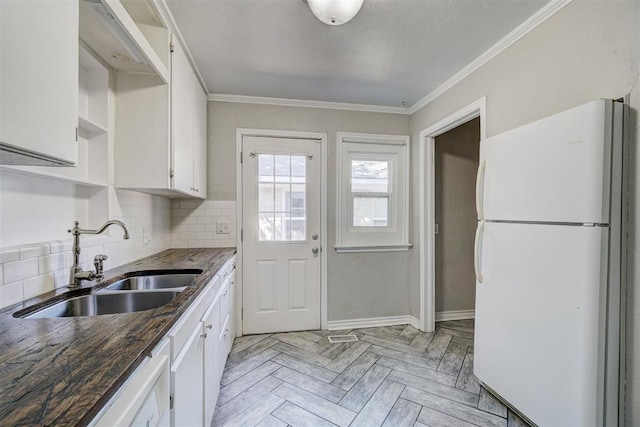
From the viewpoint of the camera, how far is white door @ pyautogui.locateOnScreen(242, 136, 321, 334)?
2.88 meters

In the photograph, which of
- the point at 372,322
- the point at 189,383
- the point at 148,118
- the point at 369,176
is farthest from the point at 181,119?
the point at 372,322

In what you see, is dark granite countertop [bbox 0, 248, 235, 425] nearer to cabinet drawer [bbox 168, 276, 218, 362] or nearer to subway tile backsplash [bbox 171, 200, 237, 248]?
cabinet drawer [bbox 168, 276, 218, 362]

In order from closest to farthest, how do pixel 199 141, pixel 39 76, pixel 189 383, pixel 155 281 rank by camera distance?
pixel 39 76
pixel 189 383
pixel 155 281
pixel 199 141

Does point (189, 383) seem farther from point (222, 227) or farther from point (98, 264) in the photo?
point (222, 227)

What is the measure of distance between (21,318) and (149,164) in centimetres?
101

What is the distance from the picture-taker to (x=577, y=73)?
1.50m

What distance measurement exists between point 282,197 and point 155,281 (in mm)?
1484

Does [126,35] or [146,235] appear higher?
[126,35]

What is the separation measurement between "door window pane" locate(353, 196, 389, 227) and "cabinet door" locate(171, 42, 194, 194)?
168cm

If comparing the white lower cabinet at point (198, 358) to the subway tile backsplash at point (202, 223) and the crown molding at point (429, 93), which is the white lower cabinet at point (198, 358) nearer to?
Result: the subway tile backsplash at point (202, 223)

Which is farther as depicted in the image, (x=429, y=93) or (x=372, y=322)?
(x=372, y=322)

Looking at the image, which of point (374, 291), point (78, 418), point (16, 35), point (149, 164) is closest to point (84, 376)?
point (78, 418)

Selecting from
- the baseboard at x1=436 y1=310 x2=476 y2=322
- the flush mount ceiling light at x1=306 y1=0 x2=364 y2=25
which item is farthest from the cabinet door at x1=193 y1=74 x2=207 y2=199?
the baseboard at x1=436 y1=310 x2=476 y2=322

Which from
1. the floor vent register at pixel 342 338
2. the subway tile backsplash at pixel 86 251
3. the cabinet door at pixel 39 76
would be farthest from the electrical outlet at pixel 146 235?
the floor vent register at pixel 342 338
